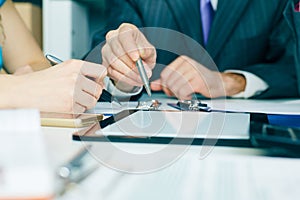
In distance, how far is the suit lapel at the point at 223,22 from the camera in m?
1.16

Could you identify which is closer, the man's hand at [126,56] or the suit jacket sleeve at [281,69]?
the man's hand at [126,56]

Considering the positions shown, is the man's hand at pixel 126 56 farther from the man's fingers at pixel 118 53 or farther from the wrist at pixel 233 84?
the wrist at pixel 233 84

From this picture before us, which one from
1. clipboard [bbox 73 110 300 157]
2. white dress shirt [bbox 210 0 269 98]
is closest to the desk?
clipboard [bbox 73 110 300 157]

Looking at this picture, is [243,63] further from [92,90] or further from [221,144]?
[221,144]

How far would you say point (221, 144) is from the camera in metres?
0.43

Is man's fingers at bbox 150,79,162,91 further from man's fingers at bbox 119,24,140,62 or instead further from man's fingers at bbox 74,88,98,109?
man's fingers at bbox 74,88,98,109

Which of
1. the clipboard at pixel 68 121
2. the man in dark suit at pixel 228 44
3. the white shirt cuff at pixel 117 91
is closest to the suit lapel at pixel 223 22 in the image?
the man in dark suit at pixel 228 44

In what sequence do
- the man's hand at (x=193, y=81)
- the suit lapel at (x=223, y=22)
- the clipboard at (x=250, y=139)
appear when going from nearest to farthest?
the clipboard at (x=250, y=139)
the man's hand at (x=193, y=81)
the suit lapel at (x=223, y=22)

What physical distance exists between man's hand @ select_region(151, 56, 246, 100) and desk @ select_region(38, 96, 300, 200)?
1.60 ft

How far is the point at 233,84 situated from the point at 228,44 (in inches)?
9.2

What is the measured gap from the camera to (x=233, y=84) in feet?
3.31

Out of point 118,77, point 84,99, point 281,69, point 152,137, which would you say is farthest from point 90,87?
point 281,69

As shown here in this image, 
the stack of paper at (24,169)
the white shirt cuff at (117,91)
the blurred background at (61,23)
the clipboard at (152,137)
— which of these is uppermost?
the stack of paper at (24,169)

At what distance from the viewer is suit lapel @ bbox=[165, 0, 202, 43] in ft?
3.96
